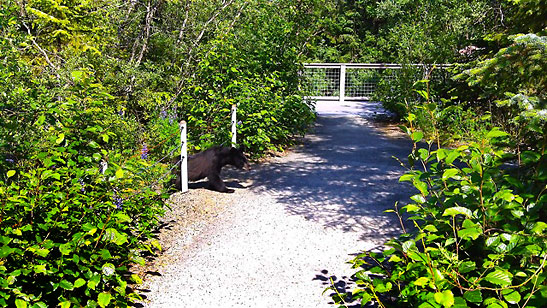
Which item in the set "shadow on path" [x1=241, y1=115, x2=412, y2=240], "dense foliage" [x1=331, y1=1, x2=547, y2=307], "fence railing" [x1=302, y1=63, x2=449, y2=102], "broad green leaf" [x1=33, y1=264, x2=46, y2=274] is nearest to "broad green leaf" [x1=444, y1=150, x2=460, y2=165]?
"dense foliage" [x1=331, y1=1, x2=547, y2=307]

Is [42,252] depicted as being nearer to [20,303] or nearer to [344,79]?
[20,303]

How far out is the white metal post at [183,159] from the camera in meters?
6.41

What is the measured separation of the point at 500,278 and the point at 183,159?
4552mm

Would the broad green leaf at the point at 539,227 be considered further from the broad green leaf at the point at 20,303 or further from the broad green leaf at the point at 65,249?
the broad green leaf at the point at 20,303

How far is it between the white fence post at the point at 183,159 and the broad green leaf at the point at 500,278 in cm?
450

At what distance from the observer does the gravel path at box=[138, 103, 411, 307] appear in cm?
400

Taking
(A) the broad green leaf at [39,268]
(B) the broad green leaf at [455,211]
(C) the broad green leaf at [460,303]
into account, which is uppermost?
(B) the broad green leaf at [455,211]

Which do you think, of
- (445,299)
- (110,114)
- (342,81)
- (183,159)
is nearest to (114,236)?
(445,299)

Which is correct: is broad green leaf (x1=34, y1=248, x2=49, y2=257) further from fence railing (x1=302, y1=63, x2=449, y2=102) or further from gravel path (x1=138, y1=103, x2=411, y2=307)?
fence railing (x1=302, y1=63, x2=449, y2=102)

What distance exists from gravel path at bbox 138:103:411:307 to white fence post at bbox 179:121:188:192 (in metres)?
0.16

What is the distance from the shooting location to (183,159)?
641cm

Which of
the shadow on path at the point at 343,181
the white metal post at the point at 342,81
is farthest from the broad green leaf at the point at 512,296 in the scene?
the white metal post at the point at 342,81

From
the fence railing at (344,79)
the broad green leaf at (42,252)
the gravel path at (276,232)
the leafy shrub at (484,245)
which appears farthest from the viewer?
the fence railing at (344,79)

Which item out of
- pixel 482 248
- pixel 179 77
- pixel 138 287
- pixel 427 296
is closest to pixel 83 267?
pixel 138 287
